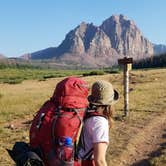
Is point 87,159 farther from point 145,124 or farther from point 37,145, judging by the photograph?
point 145,124

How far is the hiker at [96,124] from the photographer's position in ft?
13.1

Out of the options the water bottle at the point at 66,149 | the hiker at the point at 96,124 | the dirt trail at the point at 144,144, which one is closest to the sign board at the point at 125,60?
the dirt trail at the point at 144,144

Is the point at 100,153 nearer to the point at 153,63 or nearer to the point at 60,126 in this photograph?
the point at 60,126

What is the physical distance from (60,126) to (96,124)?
34 cm

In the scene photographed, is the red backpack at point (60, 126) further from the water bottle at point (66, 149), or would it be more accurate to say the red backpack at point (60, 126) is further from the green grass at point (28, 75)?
the green grass at point (28, 75)

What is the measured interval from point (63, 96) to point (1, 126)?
1085cm

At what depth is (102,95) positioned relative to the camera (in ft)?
13.6

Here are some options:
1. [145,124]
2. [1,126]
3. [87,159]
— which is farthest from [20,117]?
[87,159]

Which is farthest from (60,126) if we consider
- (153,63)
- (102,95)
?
(153,63)

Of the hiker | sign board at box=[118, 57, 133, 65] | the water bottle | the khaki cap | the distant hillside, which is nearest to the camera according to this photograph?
the water bottle

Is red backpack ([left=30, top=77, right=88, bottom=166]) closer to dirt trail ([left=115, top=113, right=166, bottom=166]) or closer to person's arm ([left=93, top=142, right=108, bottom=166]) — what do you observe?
person's arm ([left=93, top=142, right=108, bottom=166])

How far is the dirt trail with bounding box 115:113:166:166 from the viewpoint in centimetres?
1007

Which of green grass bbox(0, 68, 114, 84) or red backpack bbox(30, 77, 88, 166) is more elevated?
red backpack bbox(30, 77, 88, 166)

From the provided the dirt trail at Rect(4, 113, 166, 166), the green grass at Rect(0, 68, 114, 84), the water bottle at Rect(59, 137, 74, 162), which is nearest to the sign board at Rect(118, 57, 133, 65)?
the dirt trail at Rect(4, 113, 166, 166)
